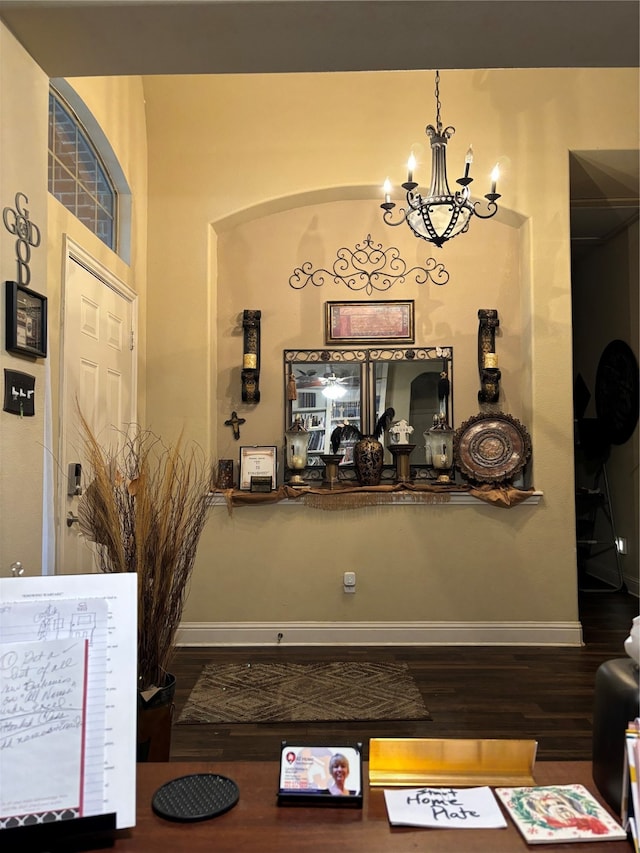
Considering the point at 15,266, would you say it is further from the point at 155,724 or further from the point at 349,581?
→ the point at 349,581

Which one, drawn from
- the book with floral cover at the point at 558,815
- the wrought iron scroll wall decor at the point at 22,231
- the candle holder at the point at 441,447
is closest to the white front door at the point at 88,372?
the wrought iron scroll wall decor at the point at 22,231

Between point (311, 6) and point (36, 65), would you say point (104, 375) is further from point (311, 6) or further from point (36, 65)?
point (311, 6)

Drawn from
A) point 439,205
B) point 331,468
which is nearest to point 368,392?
point 331,468

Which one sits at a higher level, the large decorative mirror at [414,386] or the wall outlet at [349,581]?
the large decorative mirror at [414,386]

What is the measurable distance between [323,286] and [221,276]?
2.47 feet

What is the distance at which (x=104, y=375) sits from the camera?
355cm

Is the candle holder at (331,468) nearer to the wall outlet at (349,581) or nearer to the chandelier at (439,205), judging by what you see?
the wall outlet at (349,581)

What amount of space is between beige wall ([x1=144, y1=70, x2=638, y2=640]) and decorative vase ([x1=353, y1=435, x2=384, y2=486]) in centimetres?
22

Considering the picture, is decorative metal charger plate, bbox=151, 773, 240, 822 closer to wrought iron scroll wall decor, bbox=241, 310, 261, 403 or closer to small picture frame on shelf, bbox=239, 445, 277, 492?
small picture frame on shelf, bbox=239, 445, 277, 492

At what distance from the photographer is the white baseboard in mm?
4078

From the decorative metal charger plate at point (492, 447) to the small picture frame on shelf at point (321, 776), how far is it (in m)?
3.15

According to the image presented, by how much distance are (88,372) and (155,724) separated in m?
1.98

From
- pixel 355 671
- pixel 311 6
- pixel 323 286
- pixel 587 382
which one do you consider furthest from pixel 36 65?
pixel 587 382

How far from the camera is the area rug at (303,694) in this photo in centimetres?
303
